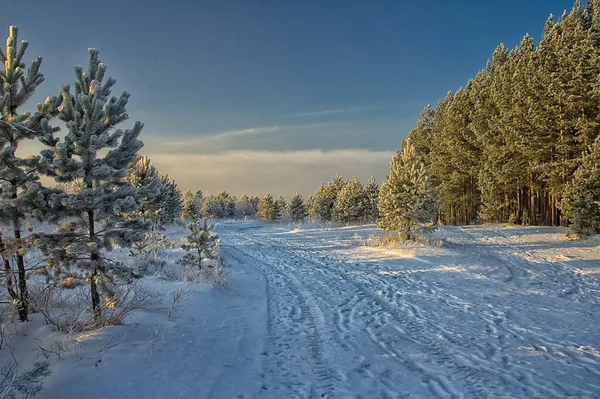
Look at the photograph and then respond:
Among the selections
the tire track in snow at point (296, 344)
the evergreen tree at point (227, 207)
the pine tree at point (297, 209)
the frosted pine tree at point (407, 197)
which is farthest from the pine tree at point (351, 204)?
the evergreen tree at point (227, 207)

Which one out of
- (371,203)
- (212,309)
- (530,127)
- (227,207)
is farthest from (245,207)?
(212,309)

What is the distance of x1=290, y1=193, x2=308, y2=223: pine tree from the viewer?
53.0m

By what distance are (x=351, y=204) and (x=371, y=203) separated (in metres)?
3.04

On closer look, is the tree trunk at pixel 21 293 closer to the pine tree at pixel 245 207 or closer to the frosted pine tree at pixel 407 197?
the frosted pine tree at pixel 407 197

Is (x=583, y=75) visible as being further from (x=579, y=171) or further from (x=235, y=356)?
(x=235, y=356)

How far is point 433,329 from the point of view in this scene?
266 inches

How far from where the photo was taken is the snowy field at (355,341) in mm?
4410

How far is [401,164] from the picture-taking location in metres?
20.2

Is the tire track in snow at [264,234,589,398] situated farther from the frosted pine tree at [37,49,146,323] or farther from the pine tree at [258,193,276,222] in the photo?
the pine tree at [258,193,276,222]

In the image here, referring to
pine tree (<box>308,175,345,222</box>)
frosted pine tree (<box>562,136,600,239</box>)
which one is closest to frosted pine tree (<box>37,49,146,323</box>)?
frosted pine tree (<box>562,136,600,239</box>)

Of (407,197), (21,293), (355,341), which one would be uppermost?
(407,197)

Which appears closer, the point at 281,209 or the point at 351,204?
the point at 351,204

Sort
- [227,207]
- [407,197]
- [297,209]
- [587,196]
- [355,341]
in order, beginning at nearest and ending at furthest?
[355,341]
[587,196]
[407,197]
[297,209]
[227,207]

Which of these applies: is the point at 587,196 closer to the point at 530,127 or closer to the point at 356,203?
the point at 530,127
